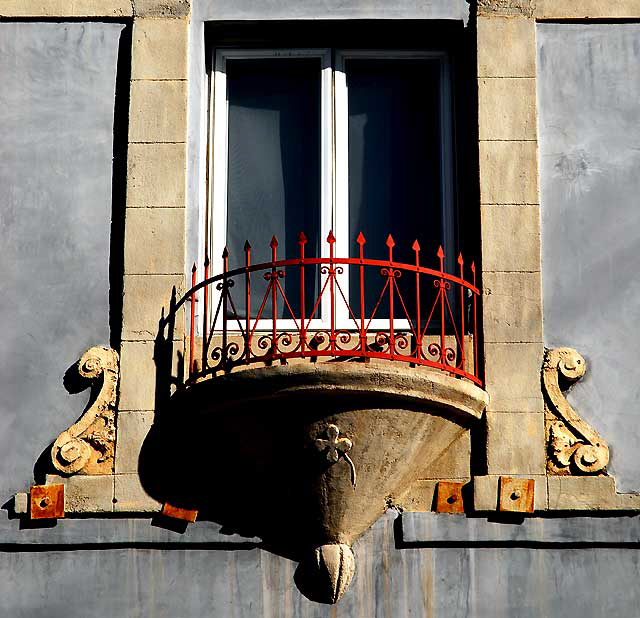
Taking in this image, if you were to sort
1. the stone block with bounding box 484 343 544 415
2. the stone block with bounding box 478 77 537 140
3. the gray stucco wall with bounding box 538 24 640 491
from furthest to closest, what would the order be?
the stone block with bounding box 478 77 537 140
the gray stucco wall with bounding box 538 24 640 491
the stone block with bounding box 484 343 544 415

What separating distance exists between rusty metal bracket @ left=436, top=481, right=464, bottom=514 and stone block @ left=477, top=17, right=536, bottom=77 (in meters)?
3.05

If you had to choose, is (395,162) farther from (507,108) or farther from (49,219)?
(49,219)

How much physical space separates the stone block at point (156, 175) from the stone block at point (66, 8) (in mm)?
1138

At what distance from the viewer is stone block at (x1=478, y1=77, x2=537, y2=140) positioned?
41.4 feet

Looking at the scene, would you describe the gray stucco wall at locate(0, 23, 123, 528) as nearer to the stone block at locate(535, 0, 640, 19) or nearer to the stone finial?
the stone finial

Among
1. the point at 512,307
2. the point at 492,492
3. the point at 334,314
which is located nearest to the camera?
the point at 334,314

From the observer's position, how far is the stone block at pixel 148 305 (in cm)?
1212

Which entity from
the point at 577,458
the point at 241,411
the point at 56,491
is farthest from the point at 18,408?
the point at 577,458

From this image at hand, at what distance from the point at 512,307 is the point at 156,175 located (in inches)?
105

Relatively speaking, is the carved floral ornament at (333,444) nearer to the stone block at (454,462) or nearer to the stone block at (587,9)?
the stone block at (454,462)

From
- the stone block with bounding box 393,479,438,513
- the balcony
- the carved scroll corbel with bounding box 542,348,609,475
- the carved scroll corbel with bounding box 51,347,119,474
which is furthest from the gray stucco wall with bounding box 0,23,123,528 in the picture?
the carved scroll corbel with bounding box 542,348,609,475

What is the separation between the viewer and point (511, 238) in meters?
12.3

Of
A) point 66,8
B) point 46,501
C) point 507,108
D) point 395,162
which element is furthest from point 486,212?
point 46,501

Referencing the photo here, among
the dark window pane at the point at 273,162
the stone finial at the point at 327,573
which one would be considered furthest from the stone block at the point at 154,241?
the stone finial at the point at 327,573
